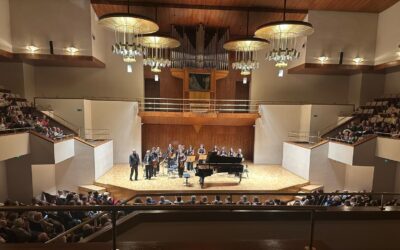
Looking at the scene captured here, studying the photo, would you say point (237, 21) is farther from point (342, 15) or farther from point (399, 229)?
point (399, 229)

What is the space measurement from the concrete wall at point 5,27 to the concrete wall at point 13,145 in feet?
16.5

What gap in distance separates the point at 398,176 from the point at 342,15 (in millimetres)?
8116

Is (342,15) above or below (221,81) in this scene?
above

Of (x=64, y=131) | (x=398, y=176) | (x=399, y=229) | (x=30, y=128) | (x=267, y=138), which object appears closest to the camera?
(x=399, y=229)

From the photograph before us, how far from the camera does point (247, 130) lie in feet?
49.2

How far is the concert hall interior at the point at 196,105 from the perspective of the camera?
8.73m

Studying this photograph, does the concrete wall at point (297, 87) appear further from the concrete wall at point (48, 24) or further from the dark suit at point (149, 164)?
the concrete wall at point (48, 24)

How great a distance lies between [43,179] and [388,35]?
1703 cm

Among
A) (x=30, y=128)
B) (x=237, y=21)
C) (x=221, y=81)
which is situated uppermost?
(x=237, y=21)

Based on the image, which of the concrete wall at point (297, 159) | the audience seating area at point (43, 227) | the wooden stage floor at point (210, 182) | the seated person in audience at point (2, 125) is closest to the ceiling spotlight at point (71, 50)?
the seated person in audience at point (2, 125)

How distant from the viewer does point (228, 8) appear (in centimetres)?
1120

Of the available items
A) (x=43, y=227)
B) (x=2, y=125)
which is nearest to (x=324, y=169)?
(x=43, y=227)

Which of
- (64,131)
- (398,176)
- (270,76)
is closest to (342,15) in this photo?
(270,76)

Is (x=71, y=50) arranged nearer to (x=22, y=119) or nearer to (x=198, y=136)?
(x=22, y=119)
